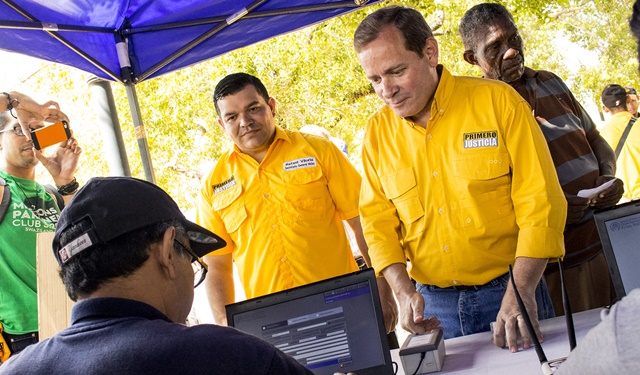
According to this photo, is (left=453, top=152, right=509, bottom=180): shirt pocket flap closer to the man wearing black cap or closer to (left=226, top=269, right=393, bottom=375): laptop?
(left=226, top=269, right=393, bottom=375): laptop

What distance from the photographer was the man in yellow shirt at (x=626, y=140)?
20.2ft

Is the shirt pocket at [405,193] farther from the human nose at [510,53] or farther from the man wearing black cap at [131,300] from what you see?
the man wearing black cap at [131,300]

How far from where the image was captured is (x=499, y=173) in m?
2.58

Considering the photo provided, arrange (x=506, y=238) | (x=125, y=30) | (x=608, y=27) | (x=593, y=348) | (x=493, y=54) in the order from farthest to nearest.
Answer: (x=608, y=27) < (x=125, y=30) < (x=493, y=54) < (x=506, y=238) < (x=593, y=348)

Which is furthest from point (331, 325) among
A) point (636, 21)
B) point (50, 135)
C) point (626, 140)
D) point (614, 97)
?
point (614, 97)

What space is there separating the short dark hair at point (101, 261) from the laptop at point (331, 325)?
91 cm

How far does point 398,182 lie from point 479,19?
1.16 meters

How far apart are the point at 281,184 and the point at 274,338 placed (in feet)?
3.83

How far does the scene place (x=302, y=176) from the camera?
3.49 meters

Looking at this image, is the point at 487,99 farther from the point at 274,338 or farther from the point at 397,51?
the point at 274,338

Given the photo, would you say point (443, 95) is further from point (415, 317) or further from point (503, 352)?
point (503, 352)

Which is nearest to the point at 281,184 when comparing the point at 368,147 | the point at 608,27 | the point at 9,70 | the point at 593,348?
the point at 368,147

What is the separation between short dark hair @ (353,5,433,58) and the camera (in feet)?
8.89

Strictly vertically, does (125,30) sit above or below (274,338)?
above
